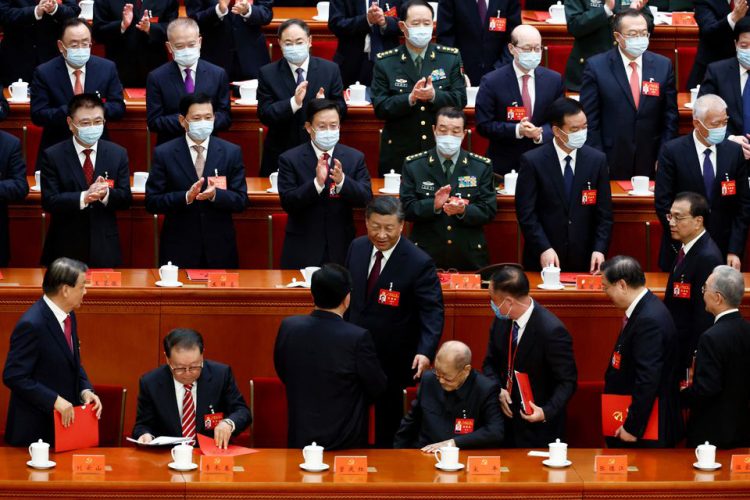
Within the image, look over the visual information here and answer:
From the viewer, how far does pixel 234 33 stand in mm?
9992

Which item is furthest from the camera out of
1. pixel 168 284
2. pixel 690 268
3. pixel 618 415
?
pixel 168 284

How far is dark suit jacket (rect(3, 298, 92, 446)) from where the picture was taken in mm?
6254

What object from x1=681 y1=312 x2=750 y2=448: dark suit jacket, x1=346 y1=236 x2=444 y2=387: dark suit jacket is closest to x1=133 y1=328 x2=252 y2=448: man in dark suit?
x1=346 y1=236 x2=444 y2=387: dark suit jacket

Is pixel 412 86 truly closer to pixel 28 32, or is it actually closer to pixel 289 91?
pixel 289 91

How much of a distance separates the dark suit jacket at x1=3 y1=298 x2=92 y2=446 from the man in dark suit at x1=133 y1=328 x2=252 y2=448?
0.32m

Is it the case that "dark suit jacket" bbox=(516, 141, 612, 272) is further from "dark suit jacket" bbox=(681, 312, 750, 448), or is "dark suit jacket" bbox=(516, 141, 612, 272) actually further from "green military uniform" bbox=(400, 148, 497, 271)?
"dark suit jacket" bbox=(681, 312, 750, 448)

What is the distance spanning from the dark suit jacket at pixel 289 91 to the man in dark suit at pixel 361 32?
0.80 m

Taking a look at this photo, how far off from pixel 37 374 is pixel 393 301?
1691 mm

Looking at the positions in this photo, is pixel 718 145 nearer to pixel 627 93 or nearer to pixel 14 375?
pixel 627 93

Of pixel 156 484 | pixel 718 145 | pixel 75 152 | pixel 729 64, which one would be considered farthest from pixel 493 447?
pixel 729 64

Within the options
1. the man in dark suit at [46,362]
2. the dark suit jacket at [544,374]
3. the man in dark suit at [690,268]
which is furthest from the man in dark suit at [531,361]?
the man in dark suit at [46,362]

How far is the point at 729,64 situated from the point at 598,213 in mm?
1717

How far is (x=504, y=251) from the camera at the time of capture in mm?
8875

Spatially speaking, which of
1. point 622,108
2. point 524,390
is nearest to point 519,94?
point 622,108
